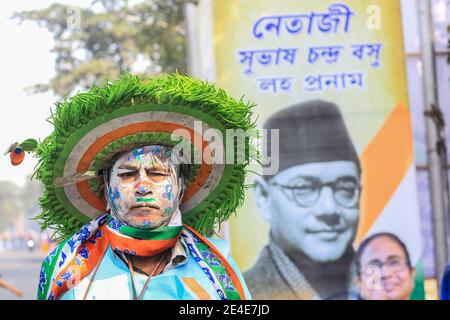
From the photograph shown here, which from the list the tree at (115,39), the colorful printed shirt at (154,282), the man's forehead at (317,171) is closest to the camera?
the colorful printed shirt at (154,282)

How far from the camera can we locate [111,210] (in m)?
3.50

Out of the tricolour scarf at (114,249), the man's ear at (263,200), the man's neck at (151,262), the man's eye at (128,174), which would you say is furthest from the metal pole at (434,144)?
the man's eye at (128,174)

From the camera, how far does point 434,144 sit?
11.0 metres

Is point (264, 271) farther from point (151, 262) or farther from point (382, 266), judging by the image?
point (151, 262)

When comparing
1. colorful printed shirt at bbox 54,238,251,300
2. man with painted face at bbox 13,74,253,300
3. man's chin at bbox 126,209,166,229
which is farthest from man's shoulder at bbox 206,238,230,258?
man's chin at bbox 126,209,166,229

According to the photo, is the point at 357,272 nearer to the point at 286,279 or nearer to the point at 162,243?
the point at 286,279

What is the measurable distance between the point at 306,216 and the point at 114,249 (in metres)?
5.91

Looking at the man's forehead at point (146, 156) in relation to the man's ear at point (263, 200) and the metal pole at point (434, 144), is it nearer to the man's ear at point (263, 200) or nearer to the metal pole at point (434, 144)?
the man's ear at point (263, 200)

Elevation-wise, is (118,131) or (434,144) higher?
(434,144)

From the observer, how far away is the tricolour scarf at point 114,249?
3.41m

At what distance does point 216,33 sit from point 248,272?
235cm

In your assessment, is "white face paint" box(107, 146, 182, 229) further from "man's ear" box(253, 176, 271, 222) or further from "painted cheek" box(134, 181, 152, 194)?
"man's ear" box(253, 176, 271, 222)

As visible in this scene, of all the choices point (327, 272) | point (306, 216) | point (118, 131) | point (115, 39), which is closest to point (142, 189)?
point (118, 131)
